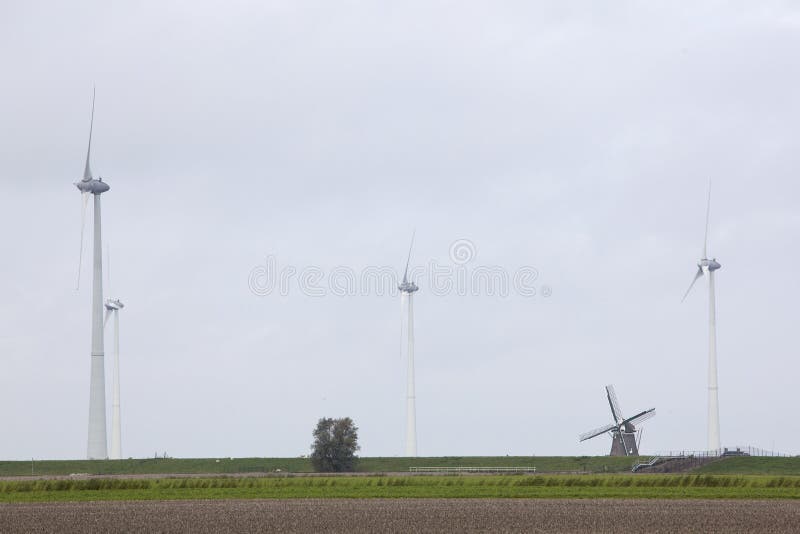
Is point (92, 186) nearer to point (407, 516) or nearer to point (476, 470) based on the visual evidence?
point (476, 470)

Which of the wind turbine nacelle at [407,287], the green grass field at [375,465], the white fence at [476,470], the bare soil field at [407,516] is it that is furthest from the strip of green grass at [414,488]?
the wind turbine nacelle at [407,287]

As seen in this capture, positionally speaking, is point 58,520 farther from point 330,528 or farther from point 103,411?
point 103,411

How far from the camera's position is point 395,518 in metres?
85.1

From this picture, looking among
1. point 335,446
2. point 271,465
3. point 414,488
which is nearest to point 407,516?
point 414,488

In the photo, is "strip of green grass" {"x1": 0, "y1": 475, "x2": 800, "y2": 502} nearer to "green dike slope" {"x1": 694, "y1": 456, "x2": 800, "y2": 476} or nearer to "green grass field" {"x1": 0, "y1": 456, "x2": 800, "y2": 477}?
"green dike slope" {"x1": 694, "y1": 456, "x2": 800, "y2": 476}

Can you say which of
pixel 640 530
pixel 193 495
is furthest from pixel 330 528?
pixel 193 495

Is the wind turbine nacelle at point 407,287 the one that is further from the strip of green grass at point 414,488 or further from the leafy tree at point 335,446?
the strip of green grass at point 414,488

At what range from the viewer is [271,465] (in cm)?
17888

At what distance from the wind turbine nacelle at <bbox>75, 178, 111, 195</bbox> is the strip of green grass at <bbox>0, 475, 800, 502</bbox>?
48926 millimetres

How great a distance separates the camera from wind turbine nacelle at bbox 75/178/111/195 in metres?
172

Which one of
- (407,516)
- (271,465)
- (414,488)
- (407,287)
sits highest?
(407,287)

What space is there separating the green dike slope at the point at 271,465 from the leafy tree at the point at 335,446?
6312mm

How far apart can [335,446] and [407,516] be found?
77.6 metres

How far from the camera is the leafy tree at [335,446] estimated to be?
163750 millimetres
